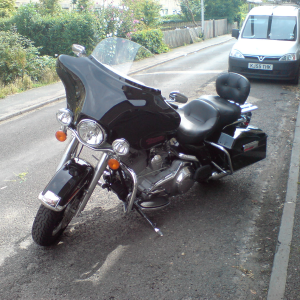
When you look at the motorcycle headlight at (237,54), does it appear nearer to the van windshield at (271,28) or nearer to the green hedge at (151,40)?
the van windshield at (271,28)

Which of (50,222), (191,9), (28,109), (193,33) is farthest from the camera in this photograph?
(191,9)

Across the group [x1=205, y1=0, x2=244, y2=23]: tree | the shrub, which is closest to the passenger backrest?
the shrub

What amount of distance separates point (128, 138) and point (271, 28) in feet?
33.1

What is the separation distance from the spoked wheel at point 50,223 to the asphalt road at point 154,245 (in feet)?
0.47

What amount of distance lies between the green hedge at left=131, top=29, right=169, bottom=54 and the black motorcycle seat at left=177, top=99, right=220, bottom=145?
15.8 m

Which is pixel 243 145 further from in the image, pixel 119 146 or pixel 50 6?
pixel 50 6

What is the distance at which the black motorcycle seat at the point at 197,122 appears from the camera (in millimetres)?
3732

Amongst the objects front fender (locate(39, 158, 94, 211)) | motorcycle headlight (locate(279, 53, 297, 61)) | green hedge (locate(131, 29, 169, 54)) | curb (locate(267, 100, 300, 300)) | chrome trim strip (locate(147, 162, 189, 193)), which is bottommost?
green hedge (locate(131, 29, 169, 54))

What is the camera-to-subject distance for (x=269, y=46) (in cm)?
1086

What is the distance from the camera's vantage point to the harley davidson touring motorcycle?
293 cm

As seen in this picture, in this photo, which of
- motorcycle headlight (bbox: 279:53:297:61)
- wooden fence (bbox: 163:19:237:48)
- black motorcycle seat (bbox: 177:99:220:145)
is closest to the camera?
black motorcycle seat (bbox: 177:99:220:145)

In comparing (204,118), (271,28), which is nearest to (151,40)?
(271,28)

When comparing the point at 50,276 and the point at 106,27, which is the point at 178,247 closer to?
the point at 50,276

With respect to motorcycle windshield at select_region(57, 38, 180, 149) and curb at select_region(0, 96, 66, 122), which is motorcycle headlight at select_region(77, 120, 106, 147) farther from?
curb at select_region(0, 96, 66, 122)
